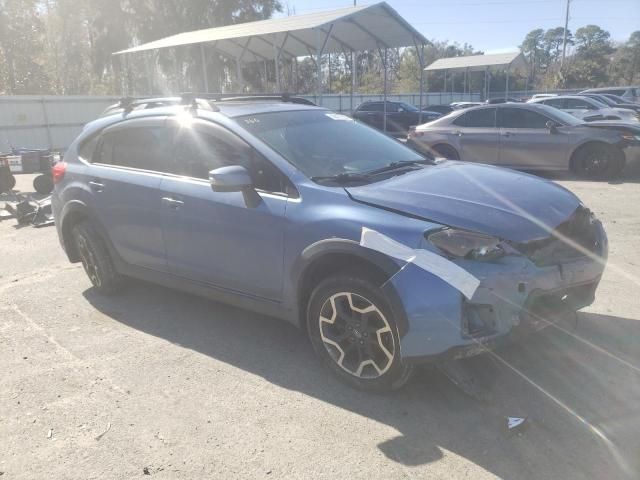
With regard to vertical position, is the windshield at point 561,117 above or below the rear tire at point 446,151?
above

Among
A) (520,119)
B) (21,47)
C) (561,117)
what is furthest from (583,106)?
(21,47)

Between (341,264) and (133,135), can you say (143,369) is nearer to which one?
(341,264)

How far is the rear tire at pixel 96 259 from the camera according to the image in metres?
4.82

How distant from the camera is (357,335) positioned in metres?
3.13

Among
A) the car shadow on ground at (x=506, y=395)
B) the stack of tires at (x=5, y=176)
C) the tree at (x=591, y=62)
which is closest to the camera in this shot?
the car shadow on ground at (x=506, y=395)

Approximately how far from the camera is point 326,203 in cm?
323

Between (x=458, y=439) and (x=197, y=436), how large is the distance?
4.54ft

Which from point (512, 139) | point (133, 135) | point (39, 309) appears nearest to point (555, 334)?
point (133, 135)

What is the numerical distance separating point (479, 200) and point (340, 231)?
859 millimetres

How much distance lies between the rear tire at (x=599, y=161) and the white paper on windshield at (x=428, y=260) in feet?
28.5

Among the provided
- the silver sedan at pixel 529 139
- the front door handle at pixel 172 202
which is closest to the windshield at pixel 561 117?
the silver sedan at pixel 529 139

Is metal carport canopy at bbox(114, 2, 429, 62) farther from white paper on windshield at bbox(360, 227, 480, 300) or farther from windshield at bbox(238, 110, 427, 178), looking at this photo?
white paper on windshield at bbox(360, 227, 480, 300)

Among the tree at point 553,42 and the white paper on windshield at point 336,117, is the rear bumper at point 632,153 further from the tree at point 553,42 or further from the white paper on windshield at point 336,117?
the tree at point 553,42

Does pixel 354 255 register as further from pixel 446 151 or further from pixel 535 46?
pixel 535 46
